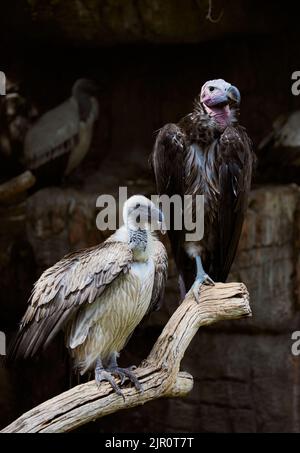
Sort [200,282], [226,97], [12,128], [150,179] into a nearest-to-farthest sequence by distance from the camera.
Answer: [200,282] → [226,97] → [12,128] → [150,179]

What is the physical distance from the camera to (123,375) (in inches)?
137

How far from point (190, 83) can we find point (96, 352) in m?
4.07

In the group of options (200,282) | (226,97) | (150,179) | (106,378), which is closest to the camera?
(106,378)

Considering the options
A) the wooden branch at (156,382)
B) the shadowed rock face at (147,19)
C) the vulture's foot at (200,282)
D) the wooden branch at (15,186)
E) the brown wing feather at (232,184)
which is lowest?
the wooden branch at (156,382)

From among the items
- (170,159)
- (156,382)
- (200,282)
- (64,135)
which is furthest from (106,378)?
(64,135)

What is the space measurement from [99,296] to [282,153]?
3198 mm

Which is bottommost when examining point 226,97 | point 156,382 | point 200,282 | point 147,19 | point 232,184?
point 156,382

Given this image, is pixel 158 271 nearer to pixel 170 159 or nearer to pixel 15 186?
pixel 170 159

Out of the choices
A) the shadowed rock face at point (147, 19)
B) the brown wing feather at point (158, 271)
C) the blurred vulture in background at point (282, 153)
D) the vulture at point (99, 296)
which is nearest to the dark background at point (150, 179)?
the shadowed rock face at point (147, 19)

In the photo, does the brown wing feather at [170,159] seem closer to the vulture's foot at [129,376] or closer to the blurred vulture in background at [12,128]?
the vulture's foot at [129,376]

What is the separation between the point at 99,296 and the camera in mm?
3574

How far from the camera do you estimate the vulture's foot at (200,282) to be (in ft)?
12.8

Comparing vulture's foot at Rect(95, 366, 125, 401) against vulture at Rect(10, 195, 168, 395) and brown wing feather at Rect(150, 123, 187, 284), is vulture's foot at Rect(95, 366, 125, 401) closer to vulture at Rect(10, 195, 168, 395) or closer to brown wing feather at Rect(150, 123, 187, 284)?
vulture at Rect(10, 195, 168, 395)

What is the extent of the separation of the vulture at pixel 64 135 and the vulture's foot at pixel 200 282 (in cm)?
287
